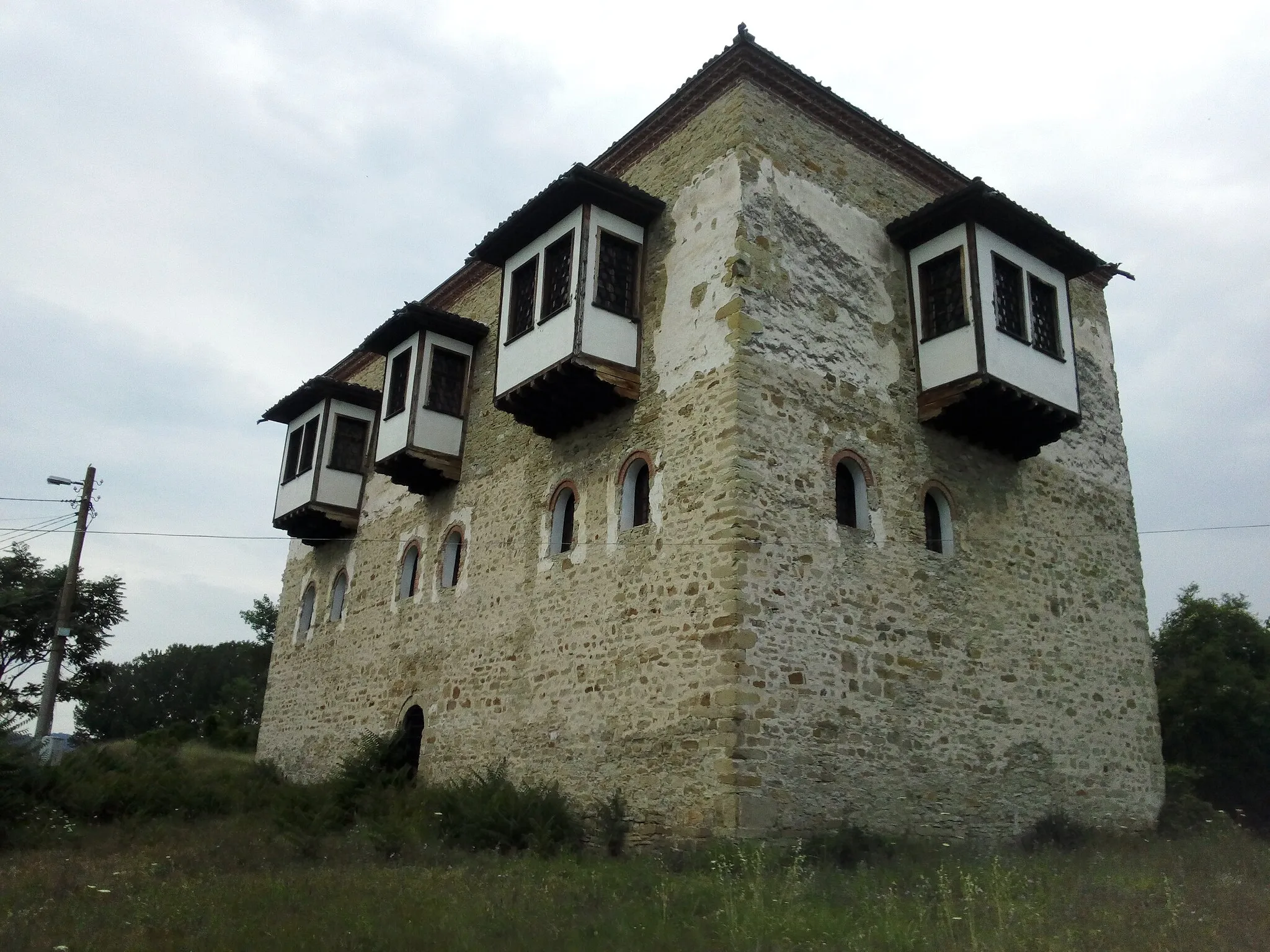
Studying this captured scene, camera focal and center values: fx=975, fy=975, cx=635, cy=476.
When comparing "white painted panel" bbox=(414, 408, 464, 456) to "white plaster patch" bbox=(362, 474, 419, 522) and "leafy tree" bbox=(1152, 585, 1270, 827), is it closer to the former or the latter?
"white plaster patch" bbox=(362, 474, 419, 522)

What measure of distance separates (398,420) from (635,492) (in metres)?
6.51

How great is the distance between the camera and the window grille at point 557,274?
1499cm

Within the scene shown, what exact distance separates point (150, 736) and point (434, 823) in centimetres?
1723

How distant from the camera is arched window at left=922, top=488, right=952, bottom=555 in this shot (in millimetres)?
14469

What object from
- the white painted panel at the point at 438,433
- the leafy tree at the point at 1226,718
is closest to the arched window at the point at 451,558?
the white painted panel at the point at 438,433

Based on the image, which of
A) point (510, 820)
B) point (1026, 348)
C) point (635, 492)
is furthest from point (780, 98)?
point (510, 820)

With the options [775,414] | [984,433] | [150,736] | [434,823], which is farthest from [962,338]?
[150,736]

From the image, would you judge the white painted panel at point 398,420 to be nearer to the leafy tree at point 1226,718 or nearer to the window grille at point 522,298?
the window grille at point 522,298

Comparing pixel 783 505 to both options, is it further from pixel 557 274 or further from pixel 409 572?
pixel 409 572

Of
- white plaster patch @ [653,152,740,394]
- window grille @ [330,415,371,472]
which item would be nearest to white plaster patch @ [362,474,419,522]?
window grille @ [330,415,371,472]

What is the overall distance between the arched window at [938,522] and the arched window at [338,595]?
43.0ft

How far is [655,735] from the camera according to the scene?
12.2 m

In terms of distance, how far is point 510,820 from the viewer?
12547mm

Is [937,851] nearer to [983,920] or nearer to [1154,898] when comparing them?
[1154,898]
